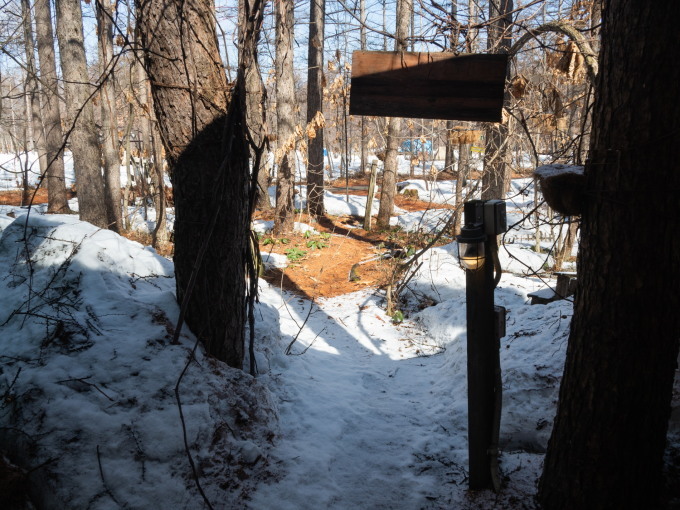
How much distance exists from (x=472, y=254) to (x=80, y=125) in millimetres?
8605

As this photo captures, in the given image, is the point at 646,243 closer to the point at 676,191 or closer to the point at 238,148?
the point at 676,191

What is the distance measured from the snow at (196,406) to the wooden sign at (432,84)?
32.6 inches

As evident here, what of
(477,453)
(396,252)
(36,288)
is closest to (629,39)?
(477,453)

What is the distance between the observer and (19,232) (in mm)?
3943

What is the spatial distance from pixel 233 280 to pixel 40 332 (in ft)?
4.07

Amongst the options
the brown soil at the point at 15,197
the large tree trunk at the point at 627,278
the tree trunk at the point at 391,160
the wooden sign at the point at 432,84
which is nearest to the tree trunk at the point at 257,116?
the wooden sign at the point at 432,84

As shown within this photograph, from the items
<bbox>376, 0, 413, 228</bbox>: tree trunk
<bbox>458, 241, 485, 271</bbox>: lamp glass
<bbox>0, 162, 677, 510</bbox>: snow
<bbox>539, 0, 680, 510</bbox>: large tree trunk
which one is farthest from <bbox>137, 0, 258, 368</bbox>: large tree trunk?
<bbox>376, 0, 413, 228</bbox>: tree trunk

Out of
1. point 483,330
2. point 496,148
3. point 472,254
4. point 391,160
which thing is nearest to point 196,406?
point 483,330

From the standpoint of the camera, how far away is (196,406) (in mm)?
2758

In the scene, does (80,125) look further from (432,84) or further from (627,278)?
(627,278)

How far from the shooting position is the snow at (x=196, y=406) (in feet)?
7.70

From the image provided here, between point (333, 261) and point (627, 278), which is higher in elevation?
point (627, 278)

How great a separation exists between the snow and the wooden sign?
2.72 ft

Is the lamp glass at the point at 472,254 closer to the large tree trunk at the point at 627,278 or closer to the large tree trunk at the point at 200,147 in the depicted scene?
the large tree trunk at the point at 627,278
